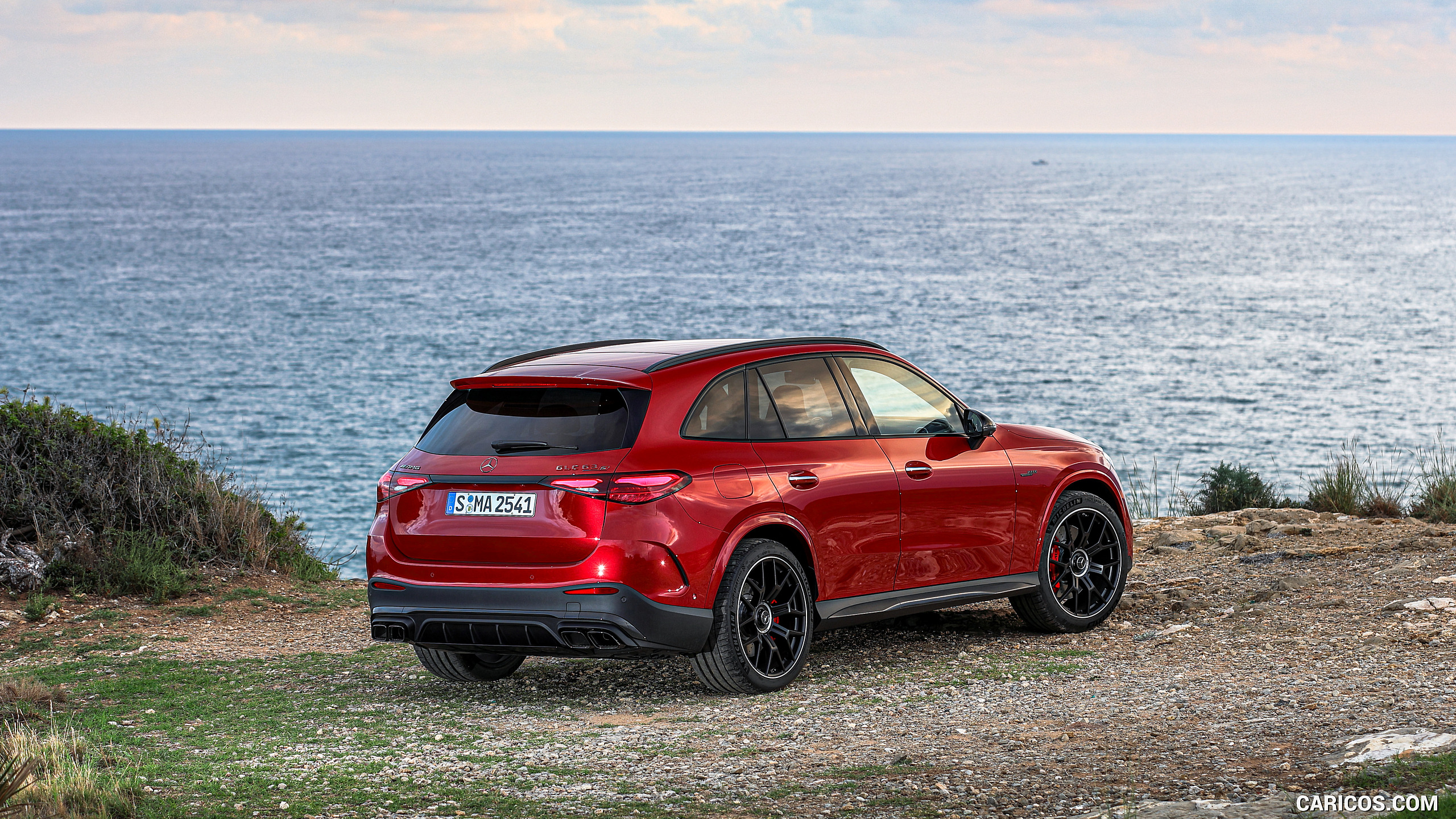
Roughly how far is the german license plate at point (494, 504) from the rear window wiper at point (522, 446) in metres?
0.21

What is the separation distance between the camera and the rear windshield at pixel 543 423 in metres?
6.46

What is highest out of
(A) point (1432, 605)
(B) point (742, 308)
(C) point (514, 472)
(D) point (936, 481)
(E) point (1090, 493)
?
(C) point (514, 472)

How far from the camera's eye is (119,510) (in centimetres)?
1123

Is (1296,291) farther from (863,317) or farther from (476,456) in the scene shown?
(476,456)

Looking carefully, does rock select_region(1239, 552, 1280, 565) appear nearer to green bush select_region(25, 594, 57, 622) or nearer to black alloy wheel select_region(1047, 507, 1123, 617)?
black alloy wheel select_region(1047, 507, 1123, 617)

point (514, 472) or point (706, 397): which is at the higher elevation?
point (706, 397)

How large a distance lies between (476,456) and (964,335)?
4879 centimetres

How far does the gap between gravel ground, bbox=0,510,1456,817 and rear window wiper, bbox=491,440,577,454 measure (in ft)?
4.27

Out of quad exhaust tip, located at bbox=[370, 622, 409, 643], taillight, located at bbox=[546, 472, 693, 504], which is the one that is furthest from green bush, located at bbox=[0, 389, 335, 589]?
taillight, located at bbox=[546, 472, 693, 504]

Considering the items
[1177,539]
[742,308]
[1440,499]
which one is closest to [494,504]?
[1177,539]

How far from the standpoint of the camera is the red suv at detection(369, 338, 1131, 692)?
6.37 m

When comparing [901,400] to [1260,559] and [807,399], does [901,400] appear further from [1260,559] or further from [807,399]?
[1260,559]

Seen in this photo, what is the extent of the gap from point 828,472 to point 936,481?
0.79 meters

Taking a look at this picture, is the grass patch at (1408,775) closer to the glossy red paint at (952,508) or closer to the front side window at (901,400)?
the glossy red paint at (952,508)
